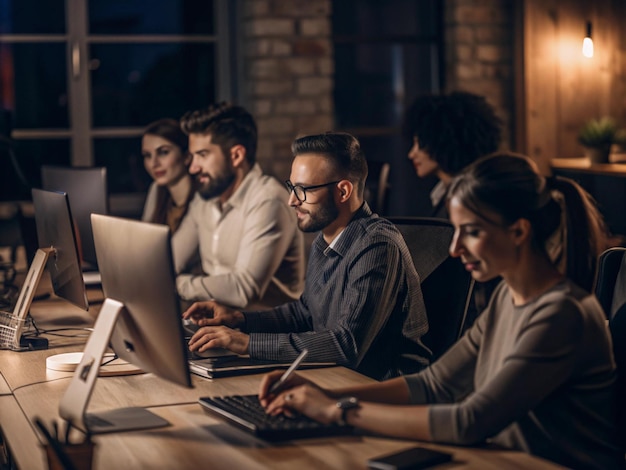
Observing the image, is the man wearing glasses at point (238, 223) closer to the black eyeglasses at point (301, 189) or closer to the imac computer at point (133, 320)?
the black eyeglasses at point (301, 189)

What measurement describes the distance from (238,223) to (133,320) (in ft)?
5.93

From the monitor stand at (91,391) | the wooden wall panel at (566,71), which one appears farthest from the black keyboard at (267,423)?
the wooden wall panel at (566,71)

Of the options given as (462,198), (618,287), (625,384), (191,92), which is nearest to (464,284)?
(618,287)

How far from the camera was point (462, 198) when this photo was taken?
193cm

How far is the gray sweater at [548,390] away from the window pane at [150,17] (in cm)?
404

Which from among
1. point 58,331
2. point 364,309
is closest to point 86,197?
point 58,331

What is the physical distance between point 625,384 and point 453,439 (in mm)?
528

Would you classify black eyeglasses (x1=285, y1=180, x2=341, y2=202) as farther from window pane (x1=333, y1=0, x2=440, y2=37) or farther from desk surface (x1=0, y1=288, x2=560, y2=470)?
window pane (x1=333, y1=0, x2=440, y2=37)

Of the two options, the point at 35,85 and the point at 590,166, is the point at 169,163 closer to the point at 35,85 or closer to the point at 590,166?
the point at 35,85

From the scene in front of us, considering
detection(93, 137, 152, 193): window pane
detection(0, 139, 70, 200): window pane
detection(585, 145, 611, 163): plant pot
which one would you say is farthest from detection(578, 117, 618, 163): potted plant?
detection(0, 139, 70, 200): window pane

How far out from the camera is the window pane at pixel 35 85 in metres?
5.46

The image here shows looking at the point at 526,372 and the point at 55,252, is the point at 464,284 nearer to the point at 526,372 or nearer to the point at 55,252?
the point at 526,372

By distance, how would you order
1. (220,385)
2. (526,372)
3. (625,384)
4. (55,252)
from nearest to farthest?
1. (526,372)
2. (625,384)
3. (220,385)
4. (55,252)

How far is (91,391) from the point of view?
6.45ft
